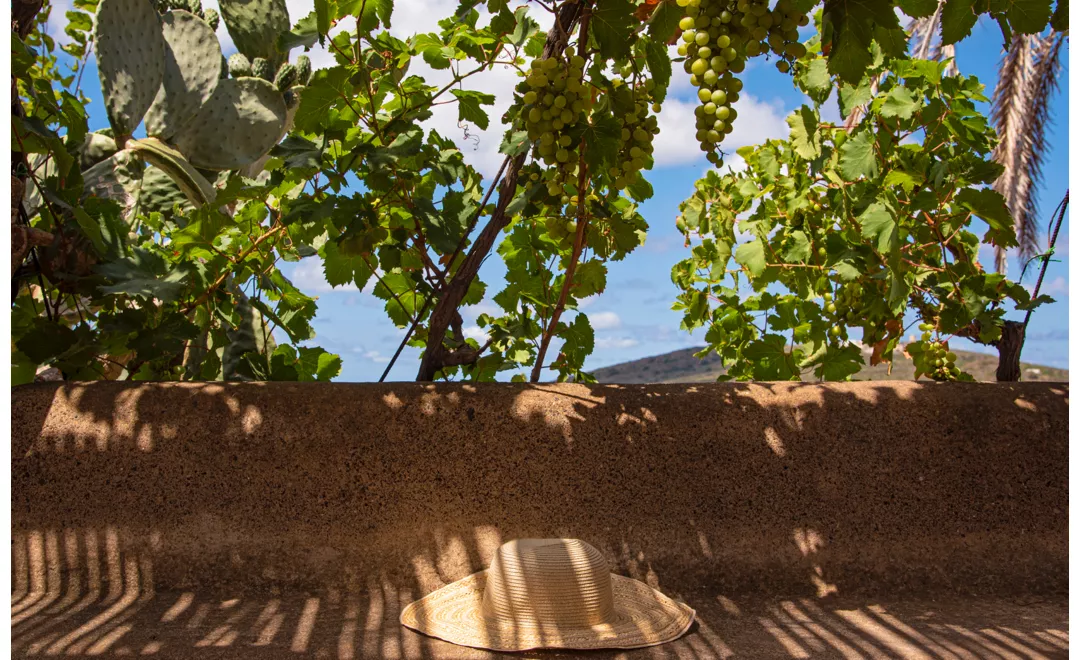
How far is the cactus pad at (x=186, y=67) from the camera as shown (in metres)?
3.53

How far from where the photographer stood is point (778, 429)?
6.59 ft

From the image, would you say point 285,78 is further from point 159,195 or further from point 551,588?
point 551,588

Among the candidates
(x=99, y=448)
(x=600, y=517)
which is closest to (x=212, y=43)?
(x=99, y=448)

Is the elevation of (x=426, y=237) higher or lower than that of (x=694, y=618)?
higher

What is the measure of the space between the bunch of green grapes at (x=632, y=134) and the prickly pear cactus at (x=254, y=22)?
208cm

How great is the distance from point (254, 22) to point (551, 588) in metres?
2.87

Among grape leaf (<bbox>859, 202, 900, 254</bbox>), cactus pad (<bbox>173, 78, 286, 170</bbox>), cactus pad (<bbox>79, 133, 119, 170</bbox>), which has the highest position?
cactus pad (<bbox>173, 78, 286, 170</bbox>)

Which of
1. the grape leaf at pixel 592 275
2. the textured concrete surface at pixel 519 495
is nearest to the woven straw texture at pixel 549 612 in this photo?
the textured concrete surface at pixel 519 495

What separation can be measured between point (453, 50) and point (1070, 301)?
148 centimetres

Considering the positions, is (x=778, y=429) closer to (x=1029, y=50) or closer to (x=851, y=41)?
(x=851, y=41)

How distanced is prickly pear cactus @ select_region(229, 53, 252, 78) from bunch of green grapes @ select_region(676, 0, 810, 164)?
110 inches

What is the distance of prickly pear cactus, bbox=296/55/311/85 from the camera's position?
158 inches

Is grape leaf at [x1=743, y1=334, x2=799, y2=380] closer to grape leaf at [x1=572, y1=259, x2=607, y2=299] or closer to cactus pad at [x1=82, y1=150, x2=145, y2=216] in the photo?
grape leaf at [x1=572, y1=259, x2=607, y2=299]

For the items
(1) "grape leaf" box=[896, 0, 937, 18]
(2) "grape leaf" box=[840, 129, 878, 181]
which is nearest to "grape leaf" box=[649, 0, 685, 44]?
(1) "grape leaf" box=[896, 0, 937, 18]
